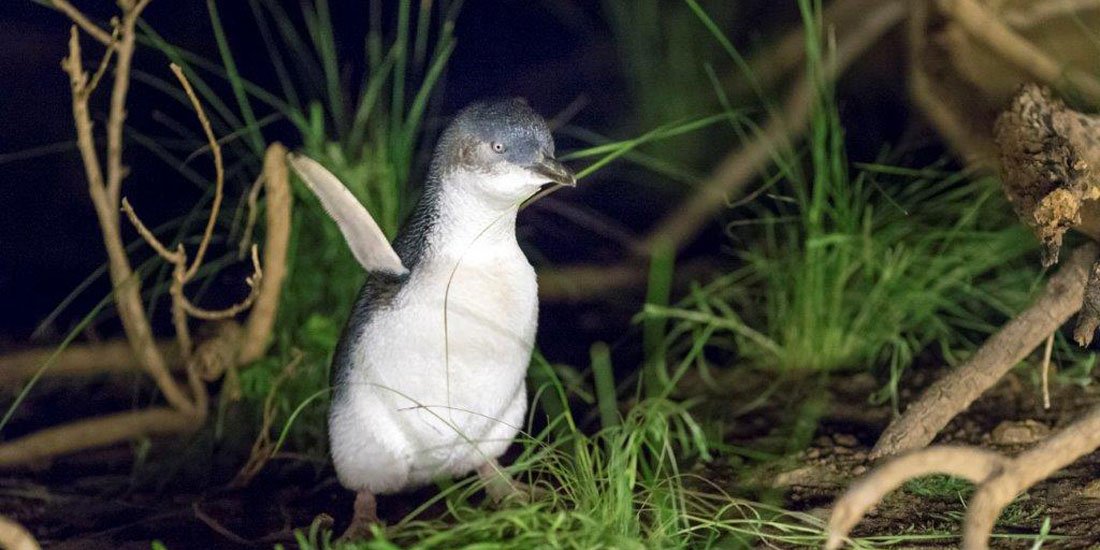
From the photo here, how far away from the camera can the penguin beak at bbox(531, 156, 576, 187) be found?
7.11 ft

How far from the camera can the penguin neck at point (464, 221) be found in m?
2.25

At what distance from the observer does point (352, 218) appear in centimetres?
228

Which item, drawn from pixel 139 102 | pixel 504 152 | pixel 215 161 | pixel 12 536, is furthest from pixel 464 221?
pixel 139 102

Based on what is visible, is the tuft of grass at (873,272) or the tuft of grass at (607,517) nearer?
the tuft of grass at (607,517)

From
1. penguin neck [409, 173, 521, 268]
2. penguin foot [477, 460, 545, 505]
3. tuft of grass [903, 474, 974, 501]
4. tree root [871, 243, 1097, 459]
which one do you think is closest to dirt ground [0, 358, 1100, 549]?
tuft of grass [903, 474, 974, 501]

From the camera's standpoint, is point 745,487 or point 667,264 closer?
point 745,487

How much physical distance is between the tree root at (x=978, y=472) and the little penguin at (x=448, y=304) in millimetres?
780

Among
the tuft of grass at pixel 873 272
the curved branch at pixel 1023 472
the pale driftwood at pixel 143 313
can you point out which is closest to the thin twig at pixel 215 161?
the pale driftwood at pixel 143 313

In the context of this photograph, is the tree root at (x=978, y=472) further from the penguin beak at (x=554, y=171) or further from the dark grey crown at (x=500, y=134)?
the dark grey crown at (x=500, y=134)

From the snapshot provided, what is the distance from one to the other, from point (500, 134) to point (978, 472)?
100cm

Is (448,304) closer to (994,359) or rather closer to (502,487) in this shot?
Answer: (502,487)

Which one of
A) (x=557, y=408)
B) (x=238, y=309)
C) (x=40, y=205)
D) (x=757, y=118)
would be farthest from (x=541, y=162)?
(x=757, y=118)

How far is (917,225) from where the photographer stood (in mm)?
3213

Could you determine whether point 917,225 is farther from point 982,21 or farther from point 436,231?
point 436,231
